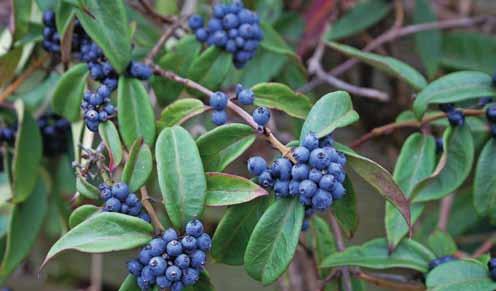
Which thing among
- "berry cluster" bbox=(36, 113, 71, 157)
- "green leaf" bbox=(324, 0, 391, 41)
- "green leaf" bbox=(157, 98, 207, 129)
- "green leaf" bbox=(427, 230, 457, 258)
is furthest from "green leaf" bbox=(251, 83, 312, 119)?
"green leaf" bbox=(324, 0, 391, 41)

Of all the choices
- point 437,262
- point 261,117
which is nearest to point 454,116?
point 437,262

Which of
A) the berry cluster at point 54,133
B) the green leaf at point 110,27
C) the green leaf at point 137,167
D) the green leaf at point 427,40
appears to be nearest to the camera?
the green leaf at point 137,167

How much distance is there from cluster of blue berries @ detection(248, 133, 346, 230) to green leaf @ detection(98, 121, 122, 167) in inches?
7.6

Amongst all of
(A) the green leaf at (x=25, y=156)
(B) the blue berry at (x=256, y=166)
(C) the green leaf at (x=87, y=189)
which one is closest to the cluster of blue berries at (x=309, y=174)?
(B) the blue berry at (x=256, y=166)

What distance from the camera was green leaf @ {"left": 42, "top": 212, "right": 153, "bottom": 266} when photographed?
771 mm

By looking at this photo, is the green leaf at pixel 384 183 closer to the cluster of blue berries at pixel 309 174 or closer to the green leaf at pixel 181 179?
the cluster of blue berries at pixel 309 174

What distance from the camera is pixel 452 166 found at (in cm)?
105

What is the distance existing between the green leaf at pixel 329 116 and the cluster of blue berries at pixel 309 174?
1.0 inches

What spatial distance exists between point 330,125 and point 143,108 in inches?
11.6

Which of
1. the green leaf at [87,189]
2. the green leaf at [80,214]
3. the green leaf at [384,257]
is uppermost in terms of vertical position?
the green leaf at [87,189]

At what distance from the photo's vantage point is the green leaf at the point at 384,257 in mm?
1006

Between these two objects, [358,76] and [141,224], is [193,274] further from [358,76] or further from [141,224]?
[358,76]

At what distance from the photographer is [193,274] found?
0.79 metres

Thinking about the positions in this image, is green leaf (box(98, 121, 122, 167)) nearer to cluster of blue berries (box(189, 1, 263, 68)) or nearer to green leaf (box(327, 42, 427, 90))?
cluster of blue berries (box(189, 1, 263, 68))
